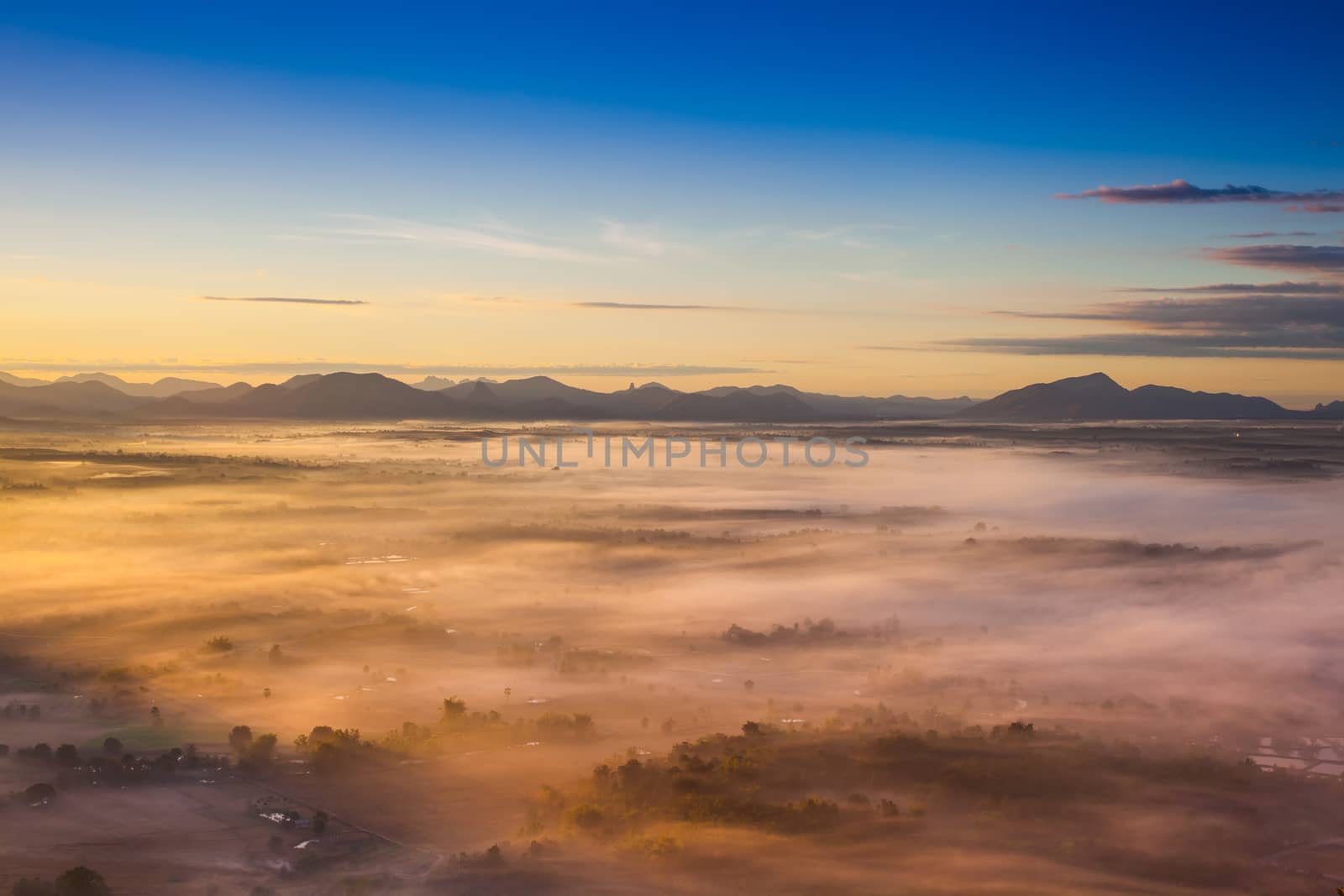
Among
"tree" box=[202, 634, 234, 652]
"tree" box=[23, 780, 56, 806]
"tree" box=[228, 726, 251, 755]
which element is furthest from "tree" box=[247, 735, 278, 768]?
"tree" box=[202, 634, 234, 652]

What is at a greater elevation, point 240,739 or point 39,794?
point 39,794

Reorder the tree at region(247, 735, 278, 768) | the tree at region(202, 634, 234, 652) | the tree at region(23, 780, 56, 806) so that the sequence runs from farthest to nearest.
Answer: the tree at region(202, 634, 234, 652) < the tree at region(247, 735, 278, 768) < the tree at region(23, 780, 56, 806)

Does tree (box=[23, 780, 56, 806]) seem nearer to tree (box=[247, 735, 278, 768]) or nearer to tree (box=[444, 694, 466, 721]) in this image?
tree (box=[247, 735, 278, 768])

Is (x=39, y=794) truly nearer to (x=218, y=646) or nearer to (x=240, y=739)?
(x=240, y=739)

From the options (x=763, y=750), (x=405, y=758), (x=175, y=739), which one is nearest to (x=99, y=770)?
(x=175, y=739)

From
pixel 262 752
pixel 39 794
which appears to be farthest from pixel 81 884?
pixel 262 752

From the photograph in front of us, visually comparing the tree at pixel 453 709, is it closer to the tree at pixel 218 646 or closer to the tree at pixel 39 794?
the tree at pixel 39 794
